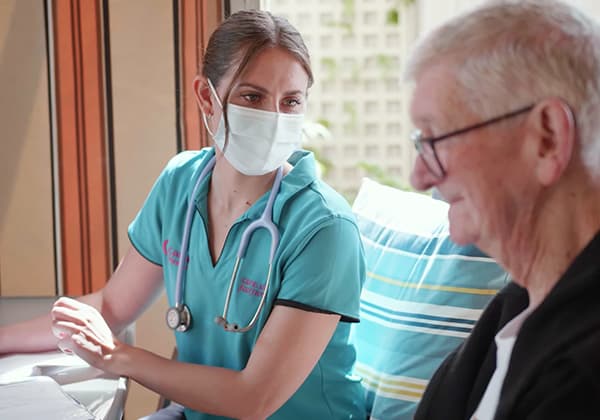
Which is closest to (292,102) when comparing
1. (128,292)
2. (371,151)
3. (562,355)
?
(128,292)

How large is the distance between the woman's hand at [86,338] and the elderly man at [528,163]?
80 centimetres

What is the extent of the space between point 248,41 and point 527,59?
0.81 metres

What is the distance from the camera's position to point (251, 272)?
1.66 meters

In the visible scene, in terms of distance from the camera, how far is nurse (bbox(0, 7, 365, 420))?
157 centimetres

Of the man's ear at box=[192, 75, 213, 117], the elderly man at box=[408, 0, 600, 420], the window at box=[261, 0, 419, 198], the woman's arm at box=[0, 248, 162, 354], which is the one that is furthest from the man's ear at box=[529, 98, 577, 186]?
the window at box=[261, 0, 419, 198]

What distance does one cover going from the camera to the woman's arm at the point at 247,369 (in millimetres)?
1554

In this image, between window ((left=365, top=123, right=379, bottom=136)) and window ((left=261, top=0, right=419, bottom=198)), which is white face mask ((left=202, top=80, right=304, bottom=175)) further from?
window ((left=365, top=123, right=379, bottom=136))

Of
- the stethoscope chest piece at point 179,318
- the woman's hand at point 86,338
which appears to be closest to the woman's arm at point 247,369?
the woman's hand at point 86,338

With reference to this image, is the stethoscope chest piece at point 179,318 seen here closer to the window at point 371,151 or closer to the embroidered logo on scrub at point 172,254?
the embroidered logo on scrub at point 172,254

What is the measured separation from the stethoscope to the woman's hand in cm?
14

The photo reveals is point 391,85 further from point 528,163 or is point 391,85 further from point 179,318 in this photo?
point 528,163

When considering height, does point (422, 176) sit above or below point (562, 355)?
above

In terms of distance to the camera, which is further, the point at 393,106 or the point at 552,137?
the point at 393,106

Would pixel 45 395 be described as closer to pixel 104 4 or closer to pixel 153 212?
pixel 153 212
